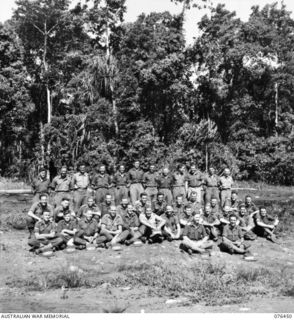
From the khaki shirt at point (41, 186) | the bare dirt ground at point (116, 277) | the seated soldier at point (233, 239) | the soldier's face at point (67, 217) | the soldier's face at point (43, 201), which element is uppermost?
the khaki shirt at point (41, 186)

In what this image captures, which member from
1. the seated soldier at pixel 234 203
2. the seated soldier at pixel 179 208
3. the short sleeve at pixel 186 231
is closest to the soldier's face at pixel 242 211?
the seated soldier at pixel 234 203

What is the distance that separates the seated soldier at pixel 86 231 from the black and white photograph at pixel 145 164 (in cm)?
6

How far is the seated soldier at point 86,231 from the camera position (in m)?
11.2

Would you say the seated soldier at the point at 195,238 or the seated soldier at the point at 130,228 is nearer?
the seated soldier at the point at 195,238

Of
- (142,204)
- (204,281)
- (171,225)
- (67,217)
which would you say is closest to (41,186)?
(67,217)

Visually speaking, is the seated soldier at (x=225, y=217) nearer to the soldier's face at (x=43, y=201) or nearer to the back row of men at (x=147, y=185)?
the back row of men at (x=147, y=185)

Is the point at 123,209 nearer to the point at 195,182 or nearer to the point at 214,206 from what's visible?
the point at 214,206

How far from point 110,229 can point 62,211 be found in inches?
52.3

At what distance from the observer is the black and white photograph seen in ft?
28.6

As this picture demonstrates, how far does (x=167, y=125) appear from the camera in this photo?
32625 mm

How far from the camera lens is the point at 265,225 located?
12594mm

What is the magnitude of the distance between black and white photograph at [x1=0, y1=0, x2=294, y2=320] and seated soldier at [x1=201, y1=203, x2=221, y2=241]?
1.4 inches

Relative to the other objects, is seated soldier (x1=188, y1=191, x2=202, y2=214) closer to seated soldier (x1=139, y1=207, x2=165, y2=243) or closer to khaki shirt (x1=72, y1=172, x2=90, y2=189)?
seated soldier (x1=139, y1=207, x2=165, y2=243)

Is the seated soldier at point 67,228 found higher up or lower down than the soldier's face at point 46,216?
lower down
